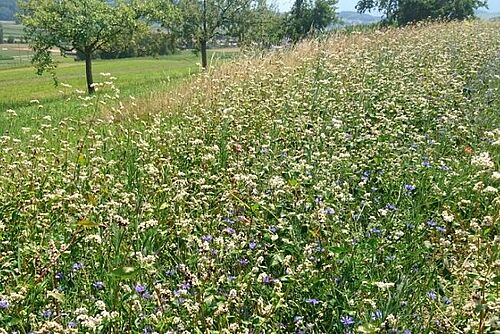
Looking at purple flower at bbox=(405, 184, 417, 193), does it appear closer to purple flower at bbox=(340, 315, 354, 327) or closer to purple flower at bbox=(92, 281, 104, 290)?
purple flower at bbox=(340, 315, 354, 327)

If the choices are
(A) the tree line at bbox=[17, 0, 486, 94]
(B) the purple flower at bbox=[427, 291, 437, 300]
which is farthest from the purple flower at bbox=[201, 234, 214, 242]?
(A) the tree line at bbox=[17, 0, 486, 94]

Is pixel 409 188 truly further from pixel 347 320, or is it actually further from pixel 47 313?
pixel 47 313

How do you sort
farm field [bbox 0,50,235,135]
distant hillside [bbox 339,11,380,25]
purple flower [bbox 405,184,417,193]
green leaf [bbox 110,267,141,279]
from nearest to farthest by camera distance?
green leaf [bbox 110,267,141,279], purple flower [bbox 405,184,417,193], farm field [bbox 0,50,235,135], distant hillside [bbox 339,11,380,25]

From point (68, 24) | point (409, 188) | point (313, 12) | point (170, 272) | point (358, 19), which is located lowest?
point (170, 272)

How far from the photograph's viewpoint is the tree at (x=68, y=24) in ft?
86.4

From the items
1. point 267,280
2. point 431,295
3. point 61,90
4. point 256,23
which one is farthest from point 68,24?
point 431,295

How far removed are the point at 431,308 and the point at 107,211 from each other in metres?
2.00

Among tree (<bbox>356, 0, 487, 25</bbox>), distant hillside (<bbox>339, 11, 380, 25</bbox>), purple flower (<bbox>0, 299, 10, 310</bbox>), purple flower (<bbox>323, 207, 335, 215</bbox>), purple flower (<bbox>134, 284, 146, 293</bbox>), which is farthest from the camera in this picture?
tree (<bbox>356, 0, 487, 25</bbox>)

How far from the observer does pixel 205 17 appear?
3269 centimetres

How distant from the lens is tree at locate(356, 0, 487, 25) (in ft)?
121

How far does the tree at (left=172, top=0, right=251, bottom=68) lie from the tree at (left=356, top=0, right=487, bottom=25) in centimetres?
1112

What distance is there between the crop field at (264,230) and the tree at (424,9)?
33857 millimetres

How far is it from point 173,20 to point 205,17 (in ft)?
6.93

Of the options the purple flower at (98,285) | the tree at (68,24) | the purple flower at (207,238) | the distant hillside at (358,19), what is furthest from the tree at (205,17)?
the purple flower at (98,285)
